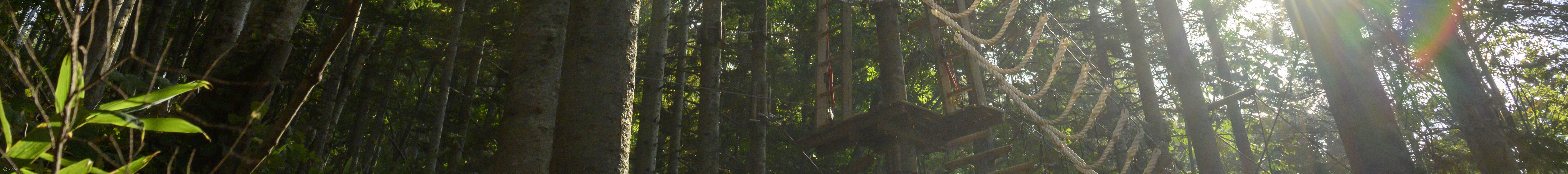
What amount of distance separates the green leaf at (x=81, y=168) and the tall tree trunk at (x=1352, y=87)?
6.10 metres

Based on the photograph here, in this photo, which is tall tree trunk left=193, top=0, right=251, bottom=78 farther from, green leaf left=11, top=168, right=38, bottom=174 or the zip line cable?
green leaf left=11, top=168, right=38, bottom=174

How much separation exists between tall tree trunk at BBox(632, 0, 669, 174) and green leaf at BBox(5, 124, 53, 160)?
6.79 meters

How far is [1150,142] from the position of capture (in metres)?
12.6

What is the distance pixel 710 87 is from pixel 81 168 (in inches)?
353

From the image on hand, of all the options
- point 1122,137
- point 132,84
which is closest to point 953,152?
point 1122,137

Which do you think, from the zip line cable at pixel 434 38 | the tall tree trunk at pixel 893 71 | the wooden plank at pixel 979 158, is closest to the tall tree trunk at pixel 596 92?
the zip line cable at pixel 434 38

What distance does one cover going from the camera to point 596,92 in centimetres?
397

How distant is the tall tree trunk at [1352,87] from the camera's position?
221 inches

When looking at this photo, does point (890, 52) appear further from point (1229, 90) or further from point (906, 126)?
point (1229, 90)

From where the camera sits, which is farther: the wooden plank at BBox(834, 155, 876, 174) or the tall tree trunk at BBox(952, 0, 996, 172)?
the wooden plank at BBox(834, 155, 876, 174)

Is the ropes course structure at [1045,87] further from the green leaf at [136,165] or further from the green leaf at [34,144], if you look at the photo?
the green leaf at [34,144]

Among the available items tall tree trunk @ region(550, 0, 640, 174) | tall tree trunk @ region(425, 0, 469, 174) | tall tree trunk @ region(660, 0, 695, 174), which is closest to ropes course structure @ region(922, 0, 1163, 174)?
tall tree trunk @ region(660, 0, 695, 174)

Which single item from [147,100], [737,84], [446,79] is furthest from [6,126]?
[737,84]

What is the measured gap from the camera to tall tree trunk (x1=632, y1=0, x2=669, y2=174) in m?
8.47
